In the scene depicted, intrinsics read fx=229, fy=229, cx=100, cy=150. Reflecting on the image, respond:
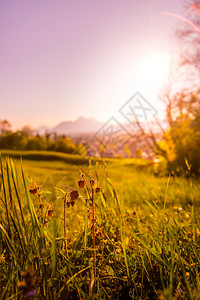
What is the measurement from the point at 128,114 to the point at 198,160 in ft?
7.14

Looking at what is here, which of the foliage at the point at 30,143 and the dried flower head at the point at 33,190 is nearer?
the dried flower head at the point at 33,190

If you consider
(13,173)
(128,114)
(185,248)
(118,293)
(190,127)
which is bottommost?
(118,293)

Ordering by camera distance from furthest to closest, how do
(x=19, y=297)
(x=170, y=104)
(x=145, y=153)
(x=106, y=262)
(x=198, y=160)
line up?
(x=145, y=153) → (x=170, y=104) → (x=198, y=160) → (x=106, y=262) → (x=19, y=297)

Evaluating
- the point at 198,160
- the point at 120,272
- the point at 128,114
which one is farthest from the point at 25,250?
the point at 128,114

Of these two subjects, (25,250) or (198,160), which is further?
(198,160)

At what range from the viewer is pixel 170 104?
6.02 metres

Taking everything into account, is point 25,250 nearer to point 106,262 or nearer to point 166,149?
point 106,262

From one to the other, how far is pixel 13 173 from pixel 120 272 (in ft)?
2.24

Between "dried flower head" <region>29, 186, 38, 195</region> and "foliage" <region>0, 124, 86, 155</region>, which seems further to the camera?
"foliage" <region>0, 124, 86, 155</region>

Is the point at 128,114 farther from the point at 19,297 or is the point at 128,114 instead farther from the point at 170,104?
the point at 19,297

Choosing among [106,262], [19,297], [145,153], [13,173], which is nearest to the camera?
[19,297]

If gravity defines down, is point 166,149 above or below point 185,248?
above

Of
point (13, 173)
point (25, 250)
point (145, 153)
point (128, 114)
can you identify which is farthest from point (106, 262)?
point (145, 153)

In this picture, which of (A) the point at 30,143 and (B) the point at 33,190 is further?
(A) the point at 30,143
